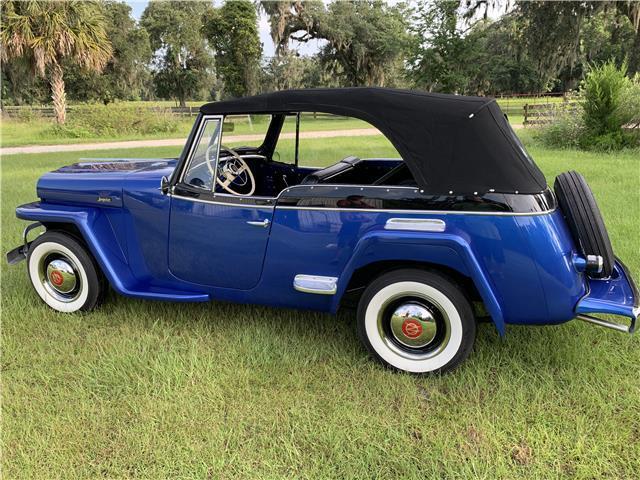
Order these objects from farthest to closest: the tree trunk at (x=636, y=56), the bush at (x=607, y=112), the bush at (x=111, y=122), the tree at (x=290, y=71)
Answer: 1. the tree at (x=290, y=71)
2. the tree trunk at (x=636, y=56)
3. the bush at (x=111, y=122)
4. the bush at (x=607, y=112)

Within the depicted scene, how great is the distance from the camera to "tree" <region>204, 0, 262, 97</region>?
32.9 meters

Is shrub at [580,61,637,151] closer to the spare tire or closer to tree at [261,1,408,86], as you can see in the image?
the spare tire

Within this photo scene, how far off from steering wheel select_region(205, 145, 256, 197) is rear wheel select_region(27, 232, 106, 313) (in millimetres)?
1168

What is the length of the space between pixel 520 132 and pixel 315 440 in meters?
16.0

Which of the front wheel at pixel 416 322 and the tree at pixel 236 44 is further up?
the tree at pixel 236 44

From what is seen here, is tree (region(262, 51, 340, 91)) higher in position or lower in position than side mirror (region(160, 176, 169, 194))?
higher

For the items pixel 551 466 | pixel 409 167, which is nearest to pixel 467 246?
pixel 409 167

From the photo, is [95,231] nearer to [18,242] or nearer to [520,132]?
[18,242]

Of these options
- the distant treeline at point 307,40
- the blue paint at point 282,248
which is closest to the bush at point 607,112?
the distant treeline at point 307,40

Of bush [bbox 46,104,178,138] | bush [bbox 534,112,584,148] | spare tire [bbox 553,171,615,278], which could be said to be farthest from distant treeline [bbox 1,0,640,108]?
spare tire [bbox 553,171,615,278]

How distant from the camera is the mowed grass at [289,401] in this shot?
217 cm

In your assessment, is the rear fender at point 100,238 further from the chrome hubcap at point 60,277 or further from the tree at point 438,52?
the tree at point 438,52

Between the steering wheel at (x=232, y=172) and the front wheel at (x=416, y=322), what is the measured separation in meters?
1.17

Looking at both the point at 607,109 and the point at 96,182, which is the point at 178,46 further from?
the point at 96,182
